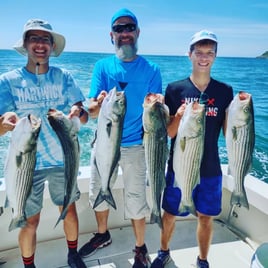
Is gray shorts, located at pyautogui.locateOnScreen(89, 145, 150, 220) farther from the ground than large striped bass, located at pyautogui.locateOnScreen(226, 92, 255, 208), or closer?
closer

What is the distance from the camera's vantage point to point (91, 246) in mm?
3236

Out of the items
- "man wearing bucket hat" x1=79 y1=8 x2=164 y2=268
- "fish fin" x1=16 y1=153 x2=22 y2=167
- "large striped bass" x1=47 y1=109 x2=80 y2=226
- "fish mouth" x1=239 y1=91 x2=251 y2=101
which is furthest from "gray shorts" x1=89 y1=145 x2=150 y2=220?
"fish mouth" x1=239 y1=91 x2=251 y2=101

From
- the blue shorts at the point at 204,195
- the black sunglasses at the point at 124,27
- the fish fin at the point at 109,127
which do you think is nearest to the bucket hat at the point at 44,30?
the black sunglasses at the point at 124,27

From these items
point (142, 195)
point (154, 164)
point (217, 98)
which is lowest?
point (142, 195)

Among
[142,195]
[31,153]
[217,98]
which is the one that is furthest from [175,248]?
[31,153]

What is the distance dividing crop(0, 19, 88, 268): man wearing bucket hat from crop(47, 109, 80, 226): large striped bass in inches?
3.9

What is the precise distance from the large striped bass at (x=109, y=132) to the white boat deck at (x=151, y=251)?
111cm

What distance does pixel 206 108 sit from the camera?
2596 millimetres

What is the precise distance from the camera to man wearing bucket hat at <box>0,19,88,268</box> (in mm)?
2441

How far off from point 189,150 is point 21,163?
1.18 metres

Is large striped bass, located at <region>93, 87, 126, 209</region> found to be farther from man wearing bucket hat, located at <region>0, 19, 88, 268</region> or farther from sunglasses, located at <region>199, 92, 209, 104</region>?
sunglasses, located at <region>199, 92, 209, 104</region>

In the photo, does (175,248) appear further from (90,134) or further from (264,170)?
(90,134)

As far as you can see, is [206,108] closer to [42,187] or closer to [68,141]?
[68,141]

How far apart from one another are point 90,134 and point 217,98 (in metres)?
6.18
